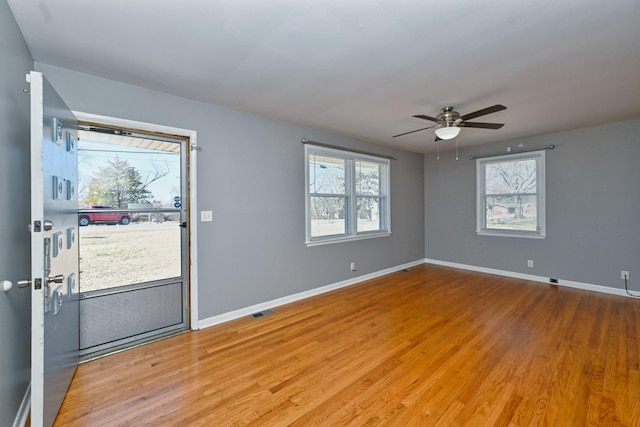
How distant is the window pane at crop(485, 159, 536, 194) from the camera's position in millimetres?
4707

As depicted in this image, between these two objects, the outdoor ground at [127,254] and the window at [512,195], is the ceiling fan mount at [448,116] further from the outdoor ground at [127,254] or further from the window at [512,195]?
the outdoor ground at [127,254]

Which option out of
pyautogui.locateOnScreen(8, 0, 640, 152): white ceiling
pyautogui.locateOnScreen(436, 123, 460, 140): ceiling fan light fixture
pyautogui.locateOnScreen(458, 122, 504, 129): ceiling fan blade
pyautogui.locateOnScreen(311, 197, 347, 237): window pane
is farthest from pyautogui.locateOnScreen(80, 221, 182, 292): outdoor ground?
pyautogui.locateOnScreen(458, 122, 504, 129): ceiling fan blade

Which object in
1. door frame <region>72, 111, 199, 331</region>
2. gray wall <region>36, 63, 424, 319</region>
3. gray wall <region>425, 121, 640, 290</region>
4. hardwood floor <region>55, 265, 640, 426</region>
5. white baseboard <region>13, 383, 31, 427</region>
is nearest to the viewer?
white baseboard <region>13, 383, 31, 427</region>

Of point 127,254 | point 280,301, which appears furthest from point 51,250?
point 280,301

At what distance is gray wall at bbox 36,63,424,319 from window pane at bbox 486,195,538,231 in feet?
9.92

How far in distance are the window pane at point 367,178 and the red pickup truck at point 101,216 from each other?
330 centimetres

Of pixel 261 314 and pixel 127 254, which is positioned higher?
pixel 127 254

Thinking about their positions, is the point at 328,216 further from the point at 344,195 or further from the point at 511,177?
the point at 511,177

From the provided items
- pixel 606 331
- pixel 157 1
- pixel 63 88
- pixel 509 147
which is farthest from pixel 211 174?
pixel 509 147

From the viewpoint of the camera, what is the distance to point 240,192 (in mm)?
3279

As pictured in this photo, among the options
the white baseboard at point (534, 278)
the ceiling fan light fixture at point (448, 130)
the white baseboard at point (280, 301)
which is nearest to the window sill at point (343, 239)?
the white baseboard at point (280, 301)

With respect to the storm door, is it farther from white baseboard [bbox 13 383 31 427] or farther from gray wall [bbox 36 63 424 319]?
white baseboard [bbox 13 383 31 427]

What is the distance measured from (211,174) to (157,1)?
→ 1716mm

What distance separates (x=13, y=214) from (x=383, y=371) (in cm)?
272
